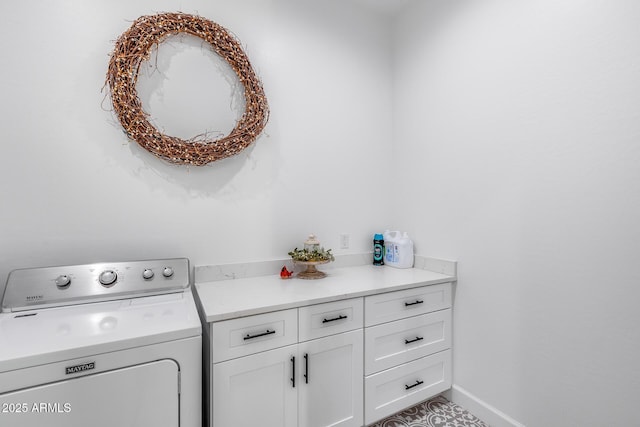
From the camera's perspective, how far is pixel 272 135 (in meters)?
1.96

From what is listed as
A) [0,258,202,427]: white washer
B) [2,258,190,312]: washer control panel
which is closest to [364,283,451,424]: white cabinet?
[0,258,202,427]: white washer

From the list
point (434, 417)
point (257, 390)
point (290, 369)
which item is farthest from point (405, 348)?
point (257, 390)

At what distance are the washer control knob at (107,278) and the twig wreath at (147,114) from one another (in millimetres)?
611

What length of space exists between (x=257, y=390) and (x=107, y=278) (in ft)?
2.65

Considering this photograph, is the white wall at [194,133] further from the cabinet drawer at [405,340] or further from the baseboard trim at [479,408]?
the baseboard trim at [479,408]

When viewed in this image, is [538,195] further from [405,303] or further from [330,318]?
[330,318]

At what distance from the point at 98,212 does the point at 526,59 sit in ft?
7.34

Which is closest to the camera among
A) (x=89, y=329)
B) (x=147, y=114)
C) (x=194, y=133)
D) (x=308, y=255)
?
(x=89, y=329)

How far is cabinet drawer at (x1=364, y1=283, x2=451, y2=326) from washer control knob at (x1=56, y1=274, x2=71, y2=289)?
4.35 feet

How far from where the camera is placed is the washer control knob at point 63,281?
4.34 feet

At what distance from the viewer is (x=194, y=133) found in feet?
5.71

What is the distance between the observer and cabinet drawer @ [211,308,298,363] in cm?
126

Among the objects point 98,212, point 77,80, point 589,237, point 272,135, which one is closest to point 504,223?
point 589,237

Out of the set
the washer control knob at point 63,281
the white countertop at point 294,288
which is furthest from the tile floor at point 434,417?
the washer control knob at point 63,281
